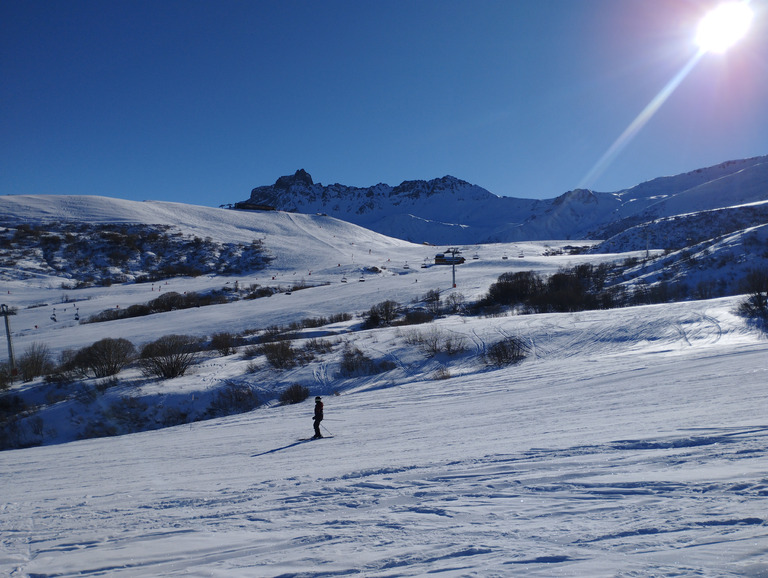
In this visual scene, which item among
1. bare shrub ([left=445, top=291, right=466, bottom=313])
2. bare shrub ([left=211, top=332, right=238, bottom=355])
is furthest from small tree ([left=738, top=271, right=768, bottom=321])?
bare shrub ([left=211, top=332, right=238, bottom=355])

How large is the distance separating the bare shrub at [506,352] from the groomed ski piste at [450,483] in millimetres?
2047

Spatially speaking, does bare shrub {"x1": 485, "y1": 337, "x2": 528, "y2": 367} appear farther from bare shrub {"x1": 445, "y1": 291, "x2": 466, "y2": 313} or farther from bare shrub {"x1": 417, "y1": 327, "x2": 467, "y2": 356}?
bare shrub {"x1": 445, "y1": 291, "x2": 466, "y2": 313}

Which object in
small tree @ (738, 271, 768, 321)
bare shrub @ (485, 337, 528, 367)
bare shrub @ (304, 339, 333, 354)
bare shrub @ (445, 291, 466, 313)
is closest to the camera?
small tree @ (738, 271, 768, 321)

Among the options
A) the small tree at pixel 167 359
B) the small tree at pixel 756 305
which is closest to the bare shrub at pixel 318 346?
the small tree at pixel 167 359

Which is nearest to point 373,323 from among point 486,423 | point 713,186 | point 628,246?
point 486,423

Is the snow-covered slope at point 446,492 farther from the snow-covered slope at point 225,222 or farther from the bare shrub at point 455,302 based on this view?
the snow-covered slope at point 225,222

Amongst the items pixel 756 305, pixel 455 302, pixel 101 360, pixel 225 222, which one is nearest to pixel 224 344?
pixel 101 360

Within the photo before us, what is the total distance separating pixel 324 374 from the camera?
64.8 feet

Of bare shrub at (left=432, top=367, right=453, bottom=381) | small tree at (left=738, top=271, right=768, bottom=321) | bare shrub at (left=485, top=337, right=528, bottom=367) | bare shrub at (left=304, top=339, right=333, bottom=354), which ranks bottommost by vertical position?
bare shrub at (left=432, top=367, right=453, bottom=381)

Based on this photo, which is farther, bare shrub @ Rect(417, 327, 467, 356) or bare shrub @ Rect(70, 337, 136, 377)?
bare shrub @ Rect(70, 337, 136, 377)

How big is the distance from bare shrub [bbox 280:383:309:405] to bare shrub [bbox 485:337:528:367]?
8.33 metres

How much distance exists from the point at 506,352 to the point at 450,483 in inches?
573

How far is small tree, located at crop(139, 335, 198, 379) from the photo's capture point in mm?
20328

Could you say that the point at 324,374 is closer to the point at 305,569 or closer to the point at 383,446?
the point at 383,446
